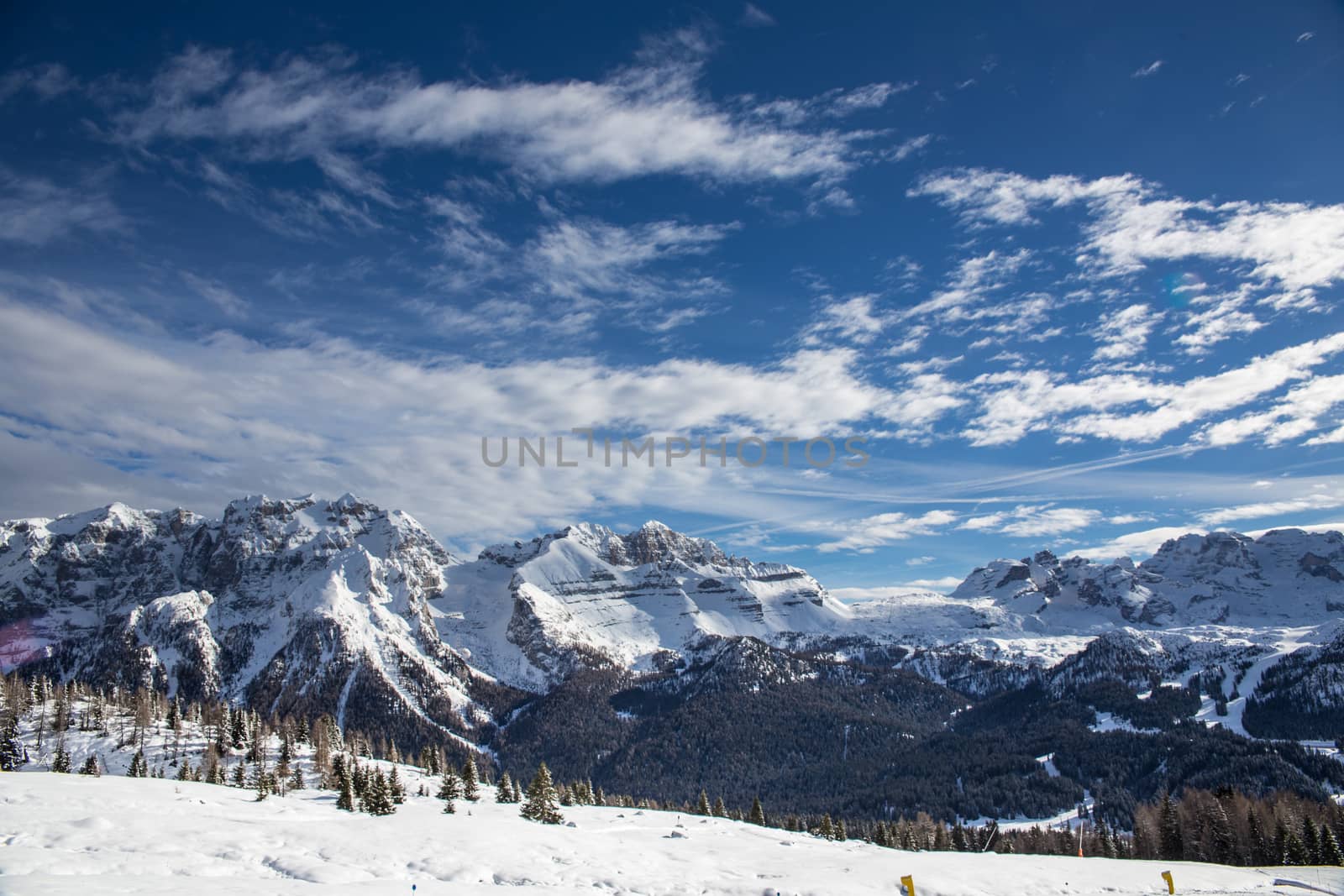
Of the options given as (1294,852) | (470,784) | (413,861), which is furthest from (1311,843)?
(470,784)

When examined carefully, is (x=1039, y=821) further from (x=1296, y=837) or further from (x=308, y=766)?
(x=308, y=766)

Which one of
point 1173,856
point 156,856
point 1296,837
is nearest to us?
point 156,856

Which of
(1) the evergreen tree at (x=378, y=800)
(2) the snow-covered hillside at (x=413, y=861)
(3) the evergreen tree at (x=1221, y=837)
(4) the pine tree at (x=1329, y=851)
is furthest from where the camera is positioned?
(3) the evergreen tree at (x=1221, y=837)

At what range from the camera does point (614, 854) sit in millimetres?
53906

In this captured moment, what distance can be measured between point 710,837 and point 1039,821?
15445cm

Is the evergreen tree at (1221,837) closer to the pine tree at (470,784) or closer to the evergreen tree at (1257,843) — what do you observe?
the evergreen tree at (1257,843)

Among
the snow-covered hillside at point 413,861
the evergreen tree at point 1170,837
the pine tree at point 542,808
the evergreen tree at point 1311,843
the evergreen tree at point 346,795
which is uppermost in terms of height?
the snow-covered hillside at point 413,861

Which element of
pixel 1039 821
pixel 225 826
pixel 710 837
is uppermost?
pixel 225 826

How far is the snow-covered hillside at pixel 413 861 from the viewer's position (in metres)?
37.1

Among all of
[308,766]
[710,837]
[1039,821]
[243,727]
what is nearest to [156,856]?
[710,837]

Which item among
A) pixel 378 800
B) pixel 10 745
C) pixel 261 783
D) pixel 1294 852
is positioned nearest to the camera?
pixel 378 800

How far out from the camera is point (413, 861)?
1806 inches

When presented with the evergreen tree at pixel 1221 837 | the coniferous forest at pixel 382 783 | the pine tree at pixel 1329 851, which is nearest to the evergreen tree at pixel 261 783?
the coniferous forest at pixel 382 783

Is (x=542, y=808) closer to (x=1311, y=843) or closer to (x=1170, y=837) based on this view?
(x=1170, y=837)
